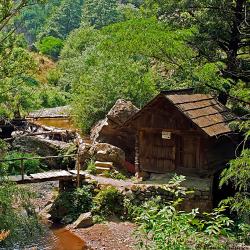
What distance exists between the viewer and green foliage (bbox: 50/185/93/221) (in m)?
17.1

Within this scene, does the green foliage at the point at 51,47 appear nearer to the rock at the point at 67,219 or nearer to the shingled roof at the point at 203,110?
the shingled roof at the point at 203,110

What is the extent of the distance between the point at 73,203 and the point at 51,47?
49246 millimetres

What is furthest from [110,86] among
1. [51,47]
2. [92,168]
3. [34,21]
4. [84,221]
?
[34,21]

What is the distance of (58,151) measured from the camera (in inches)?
890

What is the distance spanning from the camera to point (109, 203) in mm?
16703

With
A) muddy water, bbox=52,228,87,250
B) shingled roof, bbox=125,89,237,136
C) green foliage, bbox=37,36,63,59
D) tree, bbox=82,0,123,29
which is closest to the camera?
muddy water, bbox=52,228,87,250

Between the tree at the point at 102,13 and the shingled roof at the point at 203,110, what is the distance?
47941 millimetres

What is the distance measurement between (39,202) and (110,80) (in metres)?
7.69

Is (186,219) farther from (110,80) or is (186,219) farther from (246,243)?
(110,80)

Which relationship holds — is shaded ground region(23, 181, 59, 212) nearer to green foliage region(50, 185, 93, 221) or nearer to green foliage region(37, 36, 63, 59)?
green foliage region(50, 185, 93, 221)

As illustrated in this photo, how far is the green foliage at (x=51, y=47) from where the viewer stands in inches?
2506

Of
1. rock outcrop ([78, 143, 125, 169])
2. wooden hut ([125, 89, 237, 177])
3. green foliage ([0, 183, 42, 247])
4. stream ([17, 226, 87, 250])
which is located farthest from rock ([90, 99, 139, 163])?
green foliage ([0, 183, 42, 247])

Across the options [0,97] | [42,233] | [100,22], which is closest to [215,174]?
[42,233]

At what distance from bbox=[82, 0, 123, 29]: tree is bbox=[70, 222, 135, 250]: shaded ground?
166 ft
